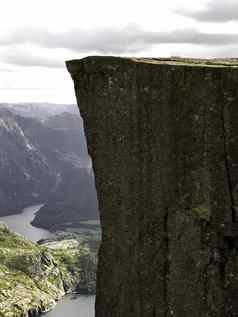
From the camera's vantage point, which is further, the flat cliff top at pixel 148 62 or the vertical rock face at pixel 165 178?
the flat cliff top at pixel 148 62

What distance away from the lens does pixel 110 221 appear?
26.4 metres

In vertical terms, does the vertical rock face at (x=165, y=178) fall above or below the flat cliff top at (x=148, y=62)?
below

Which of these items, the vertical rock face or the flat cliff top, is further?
the flat cliff top

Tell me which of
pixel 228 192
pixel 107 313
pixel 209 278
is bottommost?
pixel 107 313

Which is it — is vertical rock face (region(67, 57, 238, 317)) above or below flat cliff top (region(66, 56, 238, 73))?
below

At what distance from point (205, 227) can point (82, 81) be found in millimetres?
7766

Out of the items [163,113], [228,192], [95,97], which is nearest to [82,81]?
[95,97]

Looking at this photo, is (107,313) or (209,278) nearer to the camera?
(209,278)

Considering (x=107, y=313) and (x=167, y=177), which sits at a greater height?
(x=167, y=177)

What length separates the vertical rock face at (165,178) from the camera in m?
24.3

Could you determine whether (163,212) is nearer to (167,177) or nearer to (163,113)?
(167,177)

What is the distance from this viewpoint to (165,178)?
2502 centimetres

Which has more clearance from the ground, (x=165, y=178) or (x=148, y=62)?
(x=148, y=62)

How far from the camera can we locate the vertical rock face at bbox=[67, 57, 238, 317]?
2431cm
